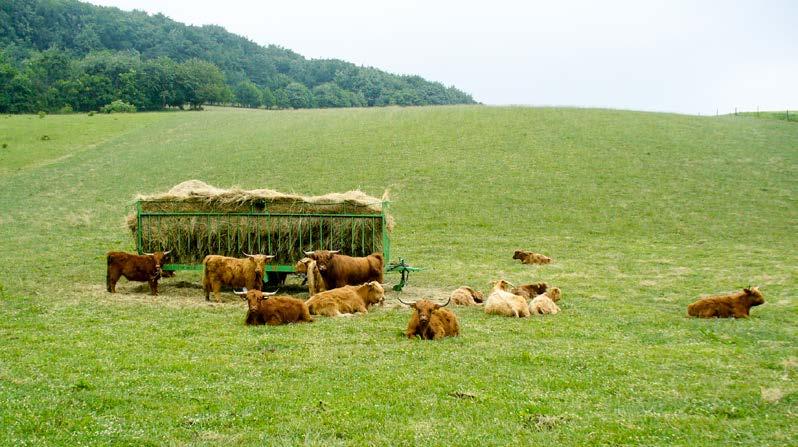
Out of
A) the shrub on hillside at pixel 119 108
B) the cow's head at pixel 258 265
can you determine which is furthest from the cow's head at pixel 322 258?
the shrub on hillside at pixel 119 108

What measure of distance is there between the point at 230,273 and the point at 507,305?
629 centimetres

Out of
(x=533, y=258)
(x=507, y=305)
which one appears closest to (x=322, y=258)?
(x=507, y=305)

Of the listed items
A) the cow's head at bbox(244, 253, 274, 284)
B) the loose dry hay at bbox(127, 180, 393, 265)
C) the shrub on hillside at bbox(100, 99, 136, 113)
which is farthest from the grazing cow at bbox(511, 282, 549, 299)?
the shrub on hillside at bbox(100, 99, 136, 113)

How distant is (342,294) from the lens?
13.6 metres

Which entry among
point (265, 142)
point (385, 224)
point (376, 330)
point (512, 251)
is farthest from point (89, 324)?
point (265, 142)

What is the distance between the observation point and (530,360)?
31.2 feet

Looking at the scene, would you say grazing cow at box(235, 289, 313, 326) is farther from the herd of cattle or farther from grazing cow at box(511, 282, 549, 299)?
grazing cow at box(511, 282, 549, 299)

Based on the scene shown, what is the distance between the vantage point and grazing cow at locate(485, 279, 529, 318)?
13.4 m

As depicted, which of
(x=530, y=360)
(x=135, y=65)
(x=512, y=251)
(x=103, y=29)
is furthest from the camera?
(x=103, y=29)

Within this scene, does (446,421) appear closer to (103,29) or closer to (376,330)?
(376,330)

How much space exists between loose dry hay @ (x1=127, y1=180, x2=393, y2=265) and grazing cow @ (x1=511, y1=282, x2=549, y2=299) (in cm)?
381

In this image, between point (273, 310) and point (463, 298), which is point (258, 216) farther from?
point (463, 298)

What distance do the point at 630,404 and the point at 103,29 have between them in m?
124

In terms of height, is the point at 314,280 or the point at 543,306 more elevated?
the point at 314,280
